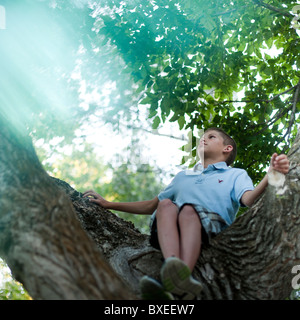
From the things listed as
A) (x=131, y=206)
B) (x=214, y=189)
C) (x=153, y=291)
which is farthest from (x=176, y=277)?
(x=131, y=206)

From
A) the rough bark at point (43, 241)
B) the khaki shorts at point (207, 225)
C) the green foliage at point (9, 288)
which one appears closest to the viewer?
the rough bark at point (43, 241)

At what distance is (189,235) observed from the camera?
2.37 metres

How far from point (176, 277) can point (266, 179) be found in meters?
1.03

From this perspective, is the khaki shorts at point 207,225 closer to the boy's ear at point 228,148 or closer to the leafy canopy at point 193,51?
the boy's ear at point 228,148

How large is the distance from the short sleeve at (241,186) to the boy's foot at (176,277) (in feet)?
3.57

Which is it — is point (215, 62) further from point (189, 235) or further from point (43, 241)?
point (43, 241)

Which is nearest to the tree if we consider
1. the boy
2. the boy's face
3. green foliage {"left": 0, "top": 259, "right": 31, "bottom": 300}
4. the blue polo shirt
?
the boy

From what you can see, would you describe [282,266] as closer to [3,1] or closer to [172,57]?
[172,57]

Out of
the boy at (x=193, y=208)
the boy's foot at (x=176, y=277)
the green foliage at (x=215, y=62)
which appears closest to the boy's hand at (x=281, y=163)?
the boy at (x=193, y=208)

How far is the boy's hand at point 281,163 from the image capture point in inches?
90.5


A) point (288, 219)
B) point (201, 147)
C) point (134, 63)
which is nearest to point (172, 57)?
point (134, 63)

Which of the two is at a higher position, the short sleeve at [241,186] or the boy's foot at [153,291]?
the boy's foot at [153,291]

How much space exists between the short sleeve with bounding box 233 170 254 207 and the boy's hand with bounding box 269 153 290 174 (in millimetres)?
515

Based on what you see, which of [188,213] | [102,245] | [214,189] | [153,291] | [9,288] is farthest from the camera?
[9,288]
